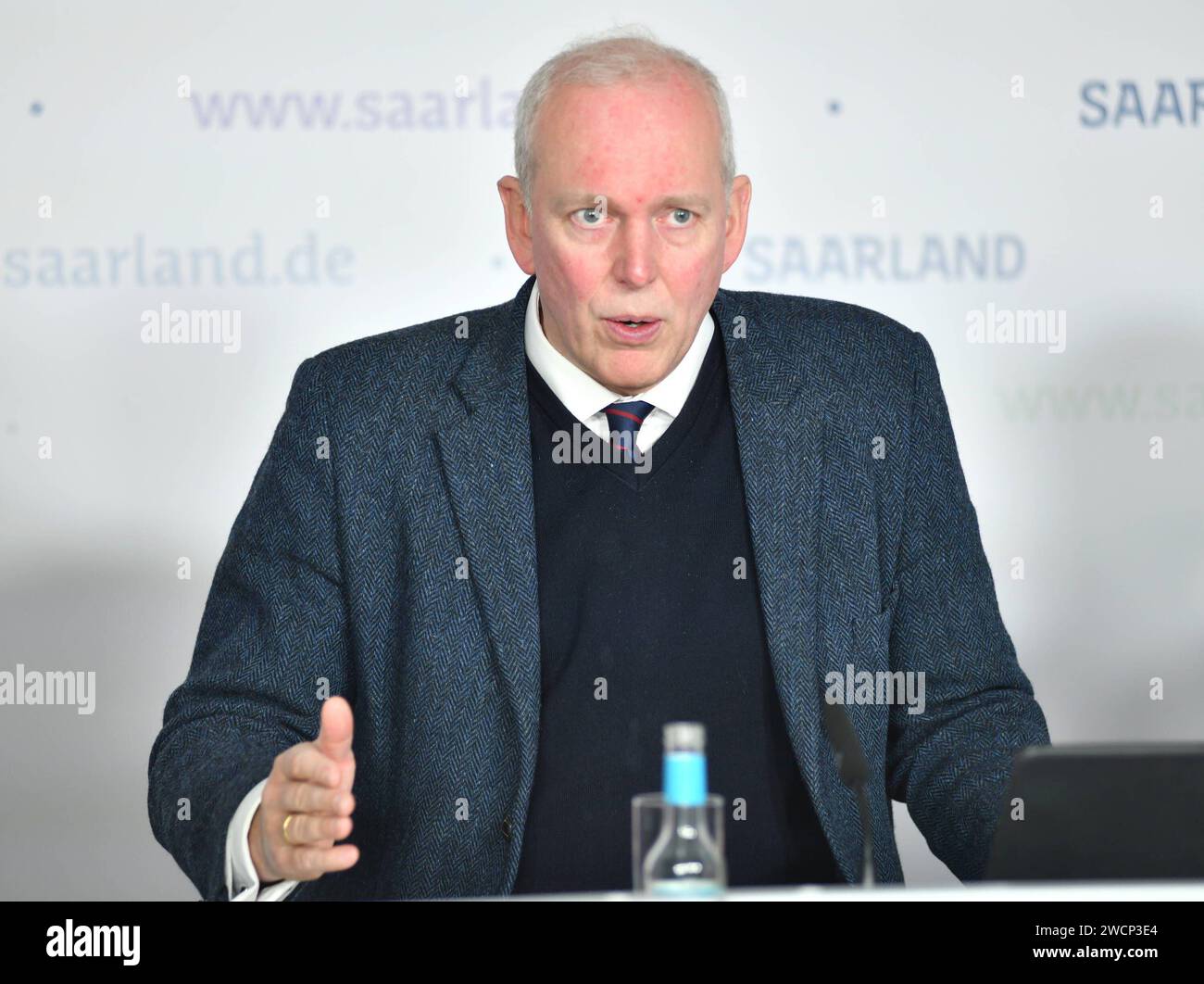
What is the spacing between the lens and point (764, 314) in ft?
7.73

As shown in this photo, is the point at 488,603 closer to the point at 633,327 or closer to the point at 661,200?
the point at 633,327

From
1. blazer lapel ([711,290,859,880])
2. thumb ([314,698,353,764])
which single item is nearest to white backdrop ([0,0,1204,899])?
blazer lapel ([711,290,859,880])

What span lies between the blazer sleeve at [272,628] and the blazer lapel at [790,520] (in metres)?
0.60

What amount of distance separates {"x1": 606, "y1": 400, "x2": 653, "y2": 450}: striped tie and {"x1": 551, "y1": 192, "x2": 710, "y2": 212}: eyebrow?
304 mm

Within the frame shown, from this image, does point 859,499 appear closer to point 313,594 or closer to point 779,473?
point 779,473

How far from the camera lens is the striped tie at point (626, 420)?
86.3 inches

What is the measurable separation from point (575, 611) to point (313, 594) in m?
0.37

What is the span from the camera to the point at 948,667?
2127 mm

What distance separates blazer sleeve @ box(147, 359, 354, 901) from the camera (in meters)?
1.96

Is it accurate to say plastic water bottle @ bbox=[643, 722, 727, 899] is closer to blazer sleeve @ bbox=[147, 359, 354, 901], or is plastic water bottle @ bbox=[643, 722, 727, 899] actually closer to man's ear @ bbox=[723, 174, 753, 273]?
blazer sleeve @ bbox=[147, 359, 354, 901]

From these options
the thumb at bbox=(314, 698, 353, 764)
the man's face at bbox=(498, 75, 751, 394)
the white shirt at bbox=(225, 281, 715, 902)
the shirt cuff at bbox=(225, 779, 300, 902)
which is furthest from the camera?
the white shirt at bbox=(225, 281, 715, 902)

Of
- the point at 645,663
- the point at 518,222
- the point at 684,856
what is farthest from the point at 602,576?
the point at 684,856

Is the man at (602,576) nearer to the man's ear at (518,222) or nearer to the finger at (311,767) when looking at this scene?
the man's ear at (518,222)
